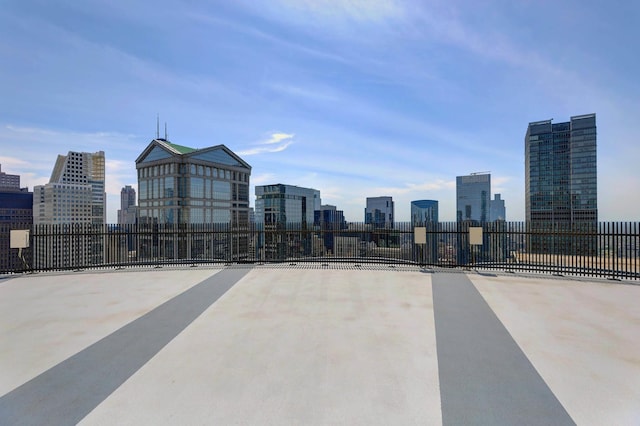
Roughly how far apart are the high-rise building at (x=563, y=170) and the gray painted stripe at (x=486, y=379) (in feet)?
399

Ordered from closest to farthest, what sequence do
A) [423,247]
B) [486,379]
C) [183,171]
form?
[486,379], [423,247], [183,171]

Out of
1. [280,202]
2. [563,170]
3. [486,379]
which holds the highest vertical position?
[563,170]

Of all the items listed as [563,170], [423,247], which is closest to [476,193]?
[563,170]

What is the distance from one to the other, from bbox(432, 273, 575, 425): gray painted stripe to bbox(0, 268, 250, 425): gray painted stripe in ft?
15.5

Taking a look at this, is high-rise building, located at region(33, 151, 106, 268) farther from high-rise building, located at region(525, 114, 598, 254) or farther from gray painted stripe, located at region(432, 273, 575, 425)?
high-rise building, located at region(525, 114, 598, 254)

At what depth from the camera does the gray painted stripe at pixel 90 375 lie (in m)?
3.65

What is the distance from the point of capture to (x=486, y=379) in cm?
434

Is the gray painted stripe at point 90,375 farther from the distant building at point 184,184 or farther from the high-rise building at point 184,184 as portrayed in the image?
the distant building at point 184,184

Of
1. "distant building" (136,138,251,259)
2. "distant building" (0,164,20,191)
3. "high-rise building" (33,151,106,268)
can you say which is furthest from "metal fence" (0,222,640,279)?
"distant building" (0,164,20,191)

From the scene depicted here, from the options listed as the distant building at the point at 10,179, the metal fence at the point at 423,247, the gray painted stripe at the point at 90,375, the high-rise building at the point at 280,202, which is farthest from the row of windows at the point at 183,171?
the distant building at the point at 10,179

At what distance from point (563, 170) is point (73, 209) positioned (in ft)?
552

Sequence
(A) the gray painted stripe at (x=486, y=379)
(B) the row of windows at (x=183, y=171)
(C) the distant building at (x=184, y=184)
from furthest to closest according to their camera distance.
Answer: (B) the row of windows at (x=183, y=171)
(C) the distant building at (x=184, y=184)
(A) the gray painted stripe at (x=486, y=379)

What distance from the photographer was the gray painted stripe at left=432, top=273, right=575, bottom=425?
3562mm

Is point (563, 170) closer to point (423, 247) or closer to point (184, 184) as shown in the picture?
point (423, 247)
